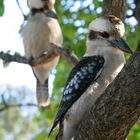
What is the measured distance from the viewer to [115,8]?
146 inches

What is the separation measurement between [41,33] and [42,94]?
0.60 metres

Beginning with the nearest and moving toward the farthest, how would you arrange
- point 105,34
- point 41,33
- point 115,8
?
point 105,34 < point 115,8 < point 41,33

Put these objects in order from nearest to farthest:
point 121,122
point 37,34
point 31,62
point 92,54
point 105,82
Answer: point 121,122, point 105,82, point 92,54, point 31,62, point 37,34

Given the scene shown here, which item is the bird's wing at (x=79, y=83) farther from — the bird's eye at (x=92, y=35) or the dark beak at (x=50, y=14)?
the dark beak at (x=50, y=14)

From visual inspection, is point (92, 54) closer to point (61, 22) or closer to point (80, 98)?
point (80, 98)

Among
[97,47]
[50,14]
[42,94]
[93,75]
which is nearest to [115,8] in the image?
[97,47]

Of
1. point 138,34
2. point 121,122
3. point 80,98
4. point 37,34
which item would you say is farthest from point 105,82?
point 37,34

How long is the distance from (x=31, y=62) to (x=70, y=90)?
152cm

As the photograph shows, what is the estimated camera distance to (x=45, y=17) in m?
5.62

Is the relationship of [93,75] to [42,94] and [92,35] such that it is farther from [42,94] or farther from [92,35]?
[42,94]

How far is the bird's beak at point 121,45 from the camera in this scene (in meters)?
3.12

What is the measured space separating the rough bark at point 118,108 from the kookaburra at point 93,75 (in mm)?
458

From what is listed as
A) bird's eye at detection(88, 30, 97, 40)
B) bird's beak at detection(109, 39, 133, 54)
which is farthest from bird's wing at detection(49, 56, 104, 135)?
bird's eye at detection(88, 30, 97, 40)

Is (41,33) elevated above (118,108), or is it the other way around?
(118,108)
